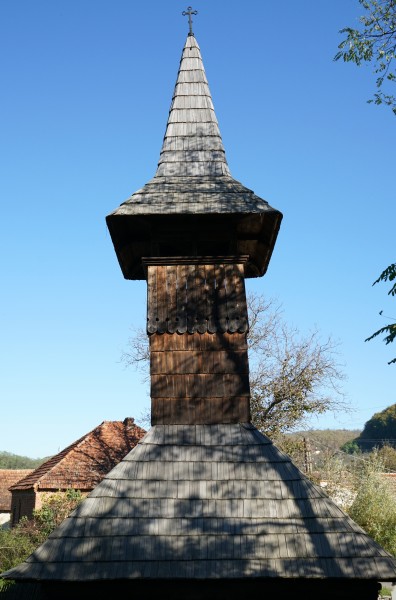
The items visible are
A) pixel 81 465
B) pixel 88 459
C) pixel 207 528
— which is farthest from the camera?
pixel 88 459

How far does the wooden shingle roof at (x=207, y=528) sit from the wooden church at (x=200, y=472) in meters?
0.02

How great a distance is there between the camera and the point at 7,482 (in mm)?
39094

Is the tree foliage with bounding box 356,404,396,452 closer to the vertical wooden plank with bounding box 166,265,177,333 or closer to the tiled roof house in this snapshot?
the tiled roof house

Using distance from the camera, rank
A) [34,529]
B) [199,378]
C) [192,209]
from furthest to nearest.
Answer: [34,529] < [192,209] < [199,378]

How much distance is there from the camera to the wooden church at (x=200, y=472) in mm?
8070

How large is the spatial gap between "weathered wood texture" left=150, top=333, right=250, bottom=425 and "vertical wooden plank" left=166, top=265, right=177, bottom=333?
0.16 m

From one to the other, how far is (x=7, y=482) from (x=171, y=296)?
32.0 metres

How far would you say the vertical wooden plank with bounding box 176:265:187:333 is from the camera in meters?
10.7

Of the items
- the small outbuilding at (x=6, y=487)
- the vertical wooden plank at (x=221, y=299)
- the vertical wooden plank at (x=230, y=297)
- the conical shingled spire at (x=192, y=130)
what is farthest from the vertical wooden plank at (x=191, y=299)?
the small outbuilding at (x=6, y=487)

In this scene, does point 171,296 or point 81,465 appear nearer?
point 171,296

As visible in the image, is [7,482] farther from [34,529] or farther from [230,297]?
[230,297]

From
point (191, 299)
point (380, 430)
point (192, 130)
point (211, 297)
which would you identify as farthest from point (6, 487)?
point (380, 430)

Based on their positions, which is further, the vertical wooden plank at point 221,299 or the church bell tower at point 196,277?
the vertical wooden plank at point 221,299

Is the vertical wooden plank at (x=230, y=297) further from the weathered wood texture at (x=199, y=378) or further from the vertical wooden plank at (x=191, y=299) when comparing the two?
the vertical wooden plank at (x=191, y=299)
